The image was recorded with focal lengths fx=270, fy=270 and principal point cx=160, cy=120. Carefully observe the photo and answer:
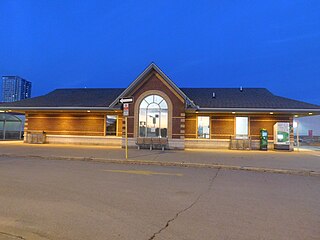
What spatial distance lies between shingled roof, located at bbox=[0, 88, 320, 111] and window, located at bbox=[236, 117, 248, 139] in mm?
1500

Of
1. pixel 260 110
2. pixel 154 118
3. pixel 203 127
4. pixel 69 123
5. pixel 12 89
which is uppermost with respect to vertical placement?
pixel 12 89

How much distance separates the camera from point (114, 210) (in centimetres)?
563

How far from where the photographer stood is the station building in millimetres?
21000

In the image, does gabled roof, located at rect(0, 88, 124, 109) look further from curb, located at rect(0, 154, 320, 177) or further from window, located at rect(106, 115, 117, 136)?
curb, located at rect(0, 154, 320, 177)

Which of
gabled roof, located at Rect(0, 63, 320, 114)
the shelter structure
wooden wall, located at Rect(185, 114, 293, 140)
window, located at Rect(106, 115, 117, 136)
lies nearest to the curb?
gabled roof, located at Rect(0, 63, 320, 114)

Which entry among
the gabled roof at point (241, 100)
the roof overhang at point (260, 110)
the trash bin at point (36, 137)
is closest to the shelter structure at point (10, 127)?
the trash bin at point (36, 137)

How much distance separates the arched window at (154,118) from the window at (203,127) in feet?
12.0

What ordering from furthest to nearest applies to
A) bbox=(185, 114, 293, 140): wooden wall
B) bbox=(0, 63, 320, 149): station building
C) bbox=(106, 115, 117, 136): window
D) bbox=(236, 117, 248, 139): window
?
bbox=(106, 115, 117, 136): window, bbox=(236, 117, 248, 139): window, bbox=(185, 114, 293, 140): wooden wall, bbox=(0, 63, 320, 149): station building

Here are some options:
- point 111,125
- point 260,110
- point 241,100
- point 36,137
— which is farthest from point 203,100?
point 36,137

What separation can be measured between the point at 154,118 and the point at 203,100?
510 centimetres

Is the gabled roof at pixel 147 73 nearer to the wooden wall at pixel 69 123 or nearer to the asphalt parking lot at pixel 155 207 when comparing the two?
the wooden wall at pixel 69 123

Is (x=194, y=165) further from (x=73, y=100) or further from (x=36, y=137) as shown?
(x=36, y=137)

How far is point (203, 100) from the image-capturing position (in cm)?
2364

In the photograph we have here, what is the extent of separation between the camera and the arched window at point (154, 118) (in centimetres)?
2119
